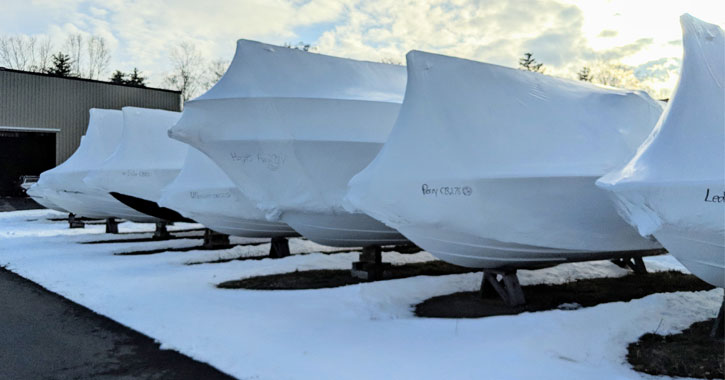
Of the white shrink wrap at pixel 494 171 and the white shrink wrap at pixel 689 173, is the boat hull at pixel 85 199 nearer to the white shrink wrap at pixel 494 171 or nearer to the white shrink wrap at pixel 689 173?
the white shrink wrap at pixel 494 171

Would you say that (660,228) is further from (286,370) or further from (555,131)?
(286,370)

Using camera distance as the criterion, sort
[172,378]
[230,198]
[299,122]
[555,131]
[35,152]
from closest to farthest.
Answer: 1. [172,378]
2. [555,131]
3. [299,122]
4. [230,198]
5. [35,152]

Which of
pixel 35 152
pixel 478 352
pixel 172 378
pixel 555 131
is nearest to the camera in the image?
pixel 172 378

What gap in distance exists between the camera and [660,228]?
207 inches

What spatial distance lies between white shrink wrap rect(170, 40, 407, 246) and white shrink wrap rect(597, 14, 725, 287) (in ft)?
16.4

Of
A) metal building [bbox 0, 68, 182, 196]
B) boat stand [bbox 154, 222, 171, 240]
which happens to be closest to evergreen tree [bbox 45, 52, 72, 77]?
metal building [bbox 0, 68, 182, 196]

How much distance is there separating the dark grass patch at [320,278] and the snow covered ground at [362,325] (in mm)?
484

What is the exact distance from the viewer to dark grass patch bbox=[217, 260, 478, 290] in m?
9.84

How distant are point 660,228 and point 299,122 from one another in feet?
20.4

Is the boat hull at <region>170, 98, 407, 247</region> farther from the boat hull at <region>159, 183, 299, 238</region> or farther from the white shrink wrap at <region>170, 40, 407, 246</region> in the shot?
the boat hull at <region>159, 183, 299, 238</region>

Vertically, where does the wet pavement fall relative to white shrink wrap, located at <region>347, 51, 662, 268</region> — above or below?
below

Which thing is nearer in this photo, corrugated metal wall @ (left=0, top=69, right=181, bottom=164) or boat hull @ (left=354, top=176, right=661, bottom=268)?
boat hull @ (left=354, top=176, right=661, bottom=268)

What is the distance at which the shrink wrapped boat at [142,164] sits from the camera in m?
16.2

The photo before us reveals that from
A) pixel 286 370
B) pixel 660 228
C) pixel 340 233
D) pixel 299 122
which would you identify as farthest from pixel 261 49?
pixel 660 228
